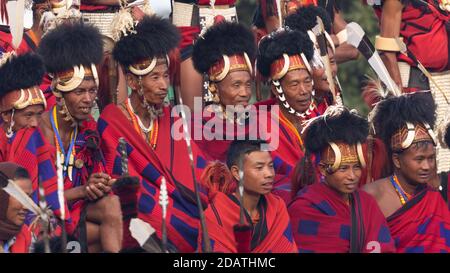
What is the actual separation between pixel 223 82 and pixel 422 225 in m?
1.57

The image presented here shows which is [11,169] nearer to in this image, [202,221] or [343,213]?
[202,221]

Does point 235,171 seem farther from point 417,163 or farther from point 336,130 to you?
point 417,163

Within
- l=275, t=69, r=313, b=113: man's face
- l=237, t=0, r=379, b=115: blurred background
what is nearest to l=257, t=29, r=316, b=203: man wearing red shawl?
l=275, t=69, r=313, b=113: man's face

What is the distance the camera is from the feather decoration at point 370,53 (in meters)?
13.1

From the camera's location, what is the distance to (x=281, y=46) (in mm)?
13281

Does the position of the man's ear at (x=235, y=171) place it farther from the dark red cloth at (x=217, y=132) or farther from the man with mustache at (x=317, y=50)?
the man with mustache at (x=317, y=50)

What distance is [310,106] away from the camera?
13.4 meters

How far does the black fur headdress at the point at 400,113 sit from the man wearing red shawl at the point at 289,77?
608 mm

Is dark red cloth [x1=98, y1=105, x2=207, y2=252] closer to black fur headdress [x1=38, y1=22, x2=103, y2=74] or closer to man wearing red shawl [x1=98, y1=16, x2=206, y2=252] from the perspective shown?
man wearing red shawl [x1=98, y1=16, x2=206, y2=252]

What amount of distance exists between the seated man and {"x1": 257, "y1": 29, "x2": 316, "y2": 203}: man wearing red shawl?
7.07ft

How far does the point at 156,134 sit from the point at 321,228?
1.16 metres

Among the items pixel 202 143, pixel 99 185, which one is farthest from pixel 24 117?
pixel 202 143

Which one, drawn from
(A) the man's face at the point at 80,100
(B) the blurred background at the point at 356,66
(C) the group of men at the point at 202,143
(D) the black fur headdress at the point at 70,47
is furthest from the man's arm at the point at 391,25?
(B) the blurred background at the point at 356,66
